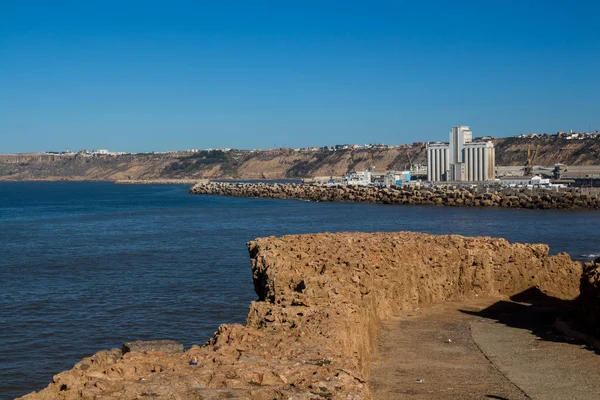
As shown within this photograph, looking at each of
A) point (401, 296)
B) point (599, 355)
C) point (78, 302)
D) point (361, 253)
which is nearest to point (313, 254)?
point (361, 253)

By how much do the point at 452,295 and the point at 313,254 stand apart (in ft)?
11.7

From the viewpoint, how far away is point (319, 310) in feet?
32.1

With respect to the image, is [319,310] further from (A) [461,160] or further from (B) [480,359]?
(A) [461,160]

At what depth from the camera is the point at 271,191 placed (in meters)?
92.4

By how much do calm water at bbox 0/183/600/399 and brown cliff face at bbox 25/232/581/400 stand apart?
3.60m

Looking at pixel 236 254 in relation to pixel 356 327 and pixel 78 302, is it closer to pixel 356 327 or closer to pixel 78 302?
pixel 78 302

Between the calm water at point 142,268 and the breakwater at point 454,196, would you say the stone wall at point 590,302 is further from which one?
the breakwater at point 454,196

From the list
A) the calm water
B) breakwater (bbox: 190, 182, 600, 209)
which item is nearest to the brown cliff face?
the calm water

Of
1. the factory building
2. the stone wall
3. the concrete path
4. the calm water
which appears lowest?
the calm water

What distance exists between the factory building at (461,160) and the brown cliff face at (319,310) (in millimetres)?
79355

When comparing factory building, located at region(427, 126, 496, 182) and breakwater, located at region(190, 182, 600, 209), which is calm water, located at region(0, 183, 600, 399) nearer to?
breakwater, located at region(190, 182, 600, 209)

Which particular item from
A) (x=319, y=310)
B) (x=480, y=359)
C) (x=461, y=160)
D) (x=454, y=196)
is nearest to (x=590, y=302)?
(x=480, y=359)

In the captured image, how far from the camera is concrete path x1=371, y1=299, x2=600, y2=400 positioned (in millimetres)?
9727

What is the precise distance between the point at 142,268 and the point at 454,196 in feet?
145
